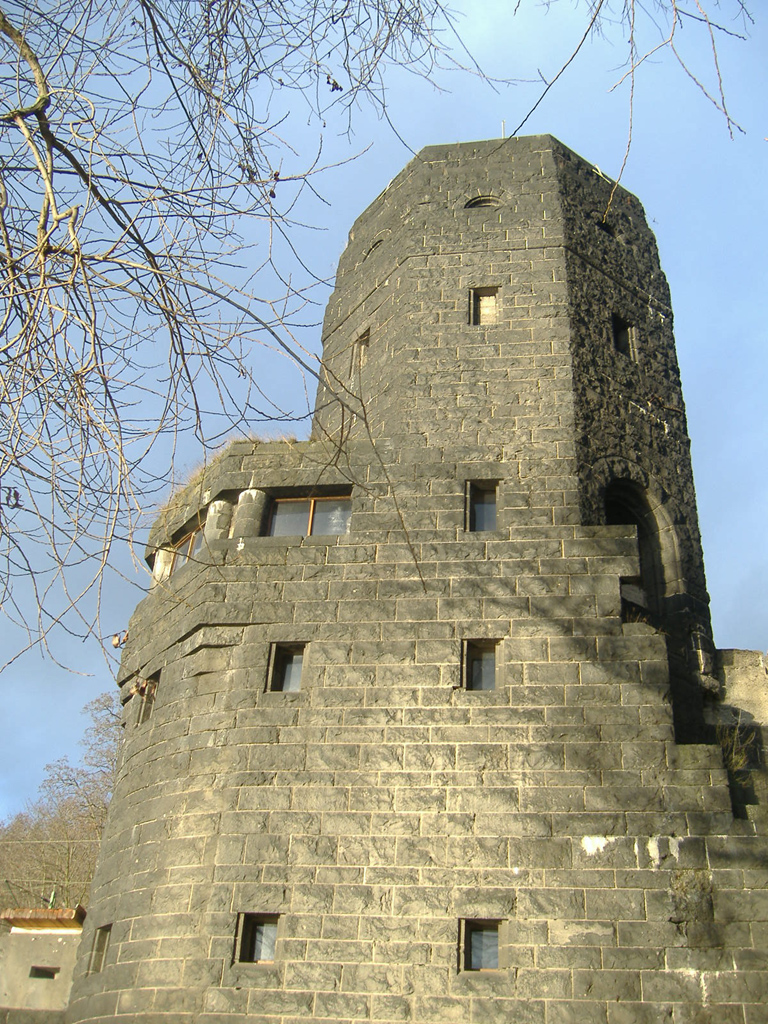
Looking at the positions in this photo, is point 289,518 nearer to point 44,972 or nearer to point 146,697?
point 146,697

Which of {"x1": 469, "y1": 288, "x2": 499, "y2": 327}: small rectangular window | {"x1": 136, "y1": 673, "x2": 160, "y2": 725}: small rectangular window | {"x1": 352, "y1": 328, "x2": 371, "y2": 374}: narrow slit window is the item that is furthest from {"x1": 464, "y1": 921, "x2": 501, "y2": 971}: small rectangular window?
{"x1": 352, "y1": 328, "x2": 371, "y2": 374}: narrow slit window

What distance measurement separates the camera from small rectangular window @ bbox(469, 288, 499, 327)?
1210 cm

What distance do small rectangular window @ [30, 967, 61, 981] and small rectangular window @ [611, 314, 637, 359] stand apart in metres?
9.35

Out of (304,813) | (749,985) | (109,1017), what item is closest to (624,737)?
(749,985)

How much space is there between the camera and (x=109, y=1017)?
891 cm

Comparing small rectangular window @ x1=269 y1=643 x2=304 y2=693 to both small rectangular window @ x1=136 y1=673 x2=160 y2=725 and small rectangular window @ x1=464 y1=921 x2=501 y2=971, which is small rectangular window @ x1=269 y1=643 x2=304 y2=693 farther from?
small rectangular window @ x1=464 y1=921 x2=501 y2=971

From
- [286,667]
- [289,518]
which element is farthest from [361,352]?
[286,667]

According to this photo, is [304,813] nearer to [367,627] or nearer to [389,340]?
[367,627]

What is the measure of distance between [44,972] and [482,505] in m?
6.83

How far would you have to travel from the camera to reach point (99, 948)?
9859 millimetres

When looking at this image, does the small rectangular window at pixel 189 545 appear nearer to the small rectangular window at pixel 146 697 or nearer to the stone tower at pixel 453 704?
the stone tower at pixel 453 704

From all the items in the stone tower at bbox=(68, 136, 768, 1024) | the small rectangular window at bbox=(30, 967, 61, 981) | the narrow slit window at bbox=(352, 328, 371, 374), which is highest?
the narrow slit window at bbox=(352, 328, 371, 374)

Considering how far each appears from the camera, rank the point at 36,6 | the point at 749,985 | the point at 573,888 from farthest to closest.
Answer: the point at 573,888, the point at 749,985, the point at 36,6

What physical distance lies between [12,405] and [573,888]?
6.14 m
